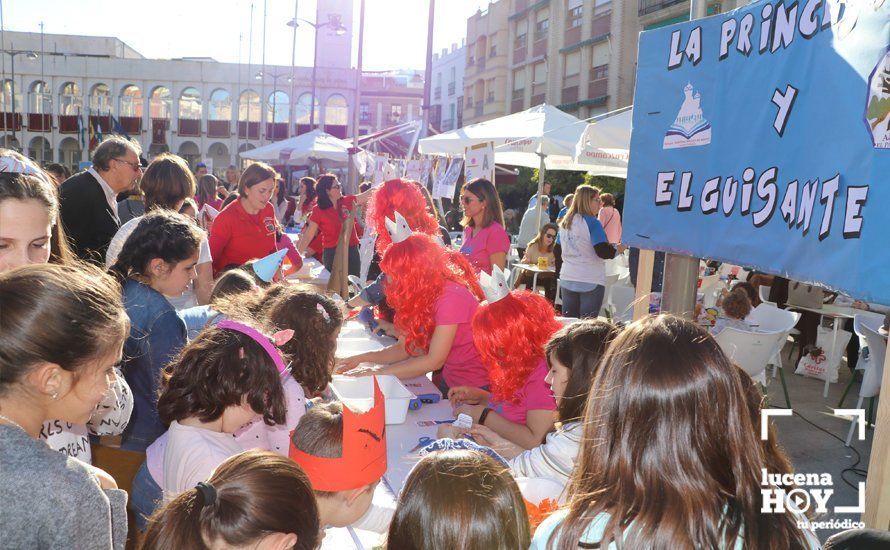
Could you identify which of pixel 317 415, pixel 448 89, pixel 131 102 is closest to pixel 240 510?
pixel 317 415

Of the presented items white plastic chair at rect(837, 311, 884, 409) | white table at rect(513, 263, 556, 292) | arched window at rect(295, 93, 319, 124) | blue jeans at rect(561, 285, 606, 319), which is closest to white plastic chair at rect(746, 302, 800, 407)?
white plastic chair at rect(837, 311, 884, 409)

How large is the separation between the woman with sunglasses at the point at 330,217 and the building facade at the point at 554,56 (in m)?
20.5

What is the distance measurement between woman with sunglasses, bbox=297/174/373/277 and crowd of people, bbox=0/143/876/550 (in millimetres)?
3287

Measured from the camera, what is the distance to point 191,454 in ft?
5.62

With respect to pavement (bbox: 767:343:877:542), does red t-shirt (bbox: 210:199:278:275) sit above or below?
above

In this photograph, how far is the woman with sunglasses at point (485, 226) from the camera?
190 inches

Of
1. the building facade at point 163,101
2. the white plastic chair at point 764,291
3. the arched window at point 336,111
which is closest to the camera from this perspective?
the white plastic chair at point 764,291

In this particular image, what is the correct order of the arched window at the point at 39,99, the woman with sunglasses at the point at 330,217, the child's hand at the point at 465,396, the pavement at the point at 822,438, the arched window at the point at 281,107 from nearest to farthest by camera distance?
the child's hand at the point at 465,396, the pavement at the point at 822,438, the woman with sunglasses at the point at 330,217, the arched window at the point at 39,99, the arched window at the point at 281,107

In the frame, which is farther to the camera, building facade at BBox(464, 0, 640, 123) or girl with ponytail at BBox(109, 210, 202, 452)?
building facade at BBox(464, 0, 640, 123)

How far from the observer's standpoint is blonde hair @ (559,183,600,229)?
235 inches

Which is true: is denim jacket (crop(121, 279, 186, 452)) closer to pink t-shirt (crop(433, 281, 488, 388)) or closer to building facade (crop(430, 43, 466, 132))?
pink t-shirt (crop(433, 281, 488, 388))

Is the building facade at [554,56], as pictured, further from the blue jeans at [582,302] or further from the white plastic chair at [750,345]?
the white plastic chair at [750,345]

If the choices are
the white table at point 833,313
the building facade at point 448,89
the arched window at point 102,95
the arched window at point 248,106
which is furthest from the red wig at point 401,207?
the arched window at point 102,95

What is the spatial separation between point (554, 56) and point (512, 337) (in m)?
29.2
